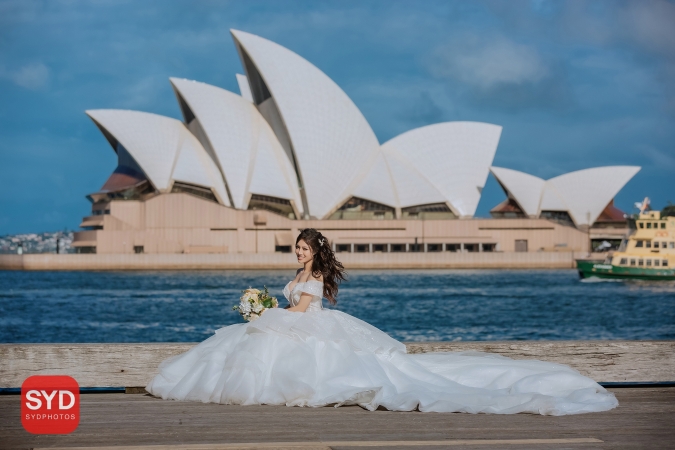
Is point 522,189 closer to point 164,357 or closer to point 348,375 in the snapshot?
point 164,357

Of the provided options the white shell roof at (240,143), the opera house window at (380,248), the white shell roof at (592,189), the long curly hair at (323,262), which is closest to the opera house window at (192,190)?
the white shell roof at (240,143)

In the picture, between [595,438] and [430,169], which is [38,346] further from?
[430,169]

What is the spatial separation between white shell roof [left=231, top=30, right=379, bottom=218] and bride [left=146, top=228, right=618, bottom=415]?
146 feet

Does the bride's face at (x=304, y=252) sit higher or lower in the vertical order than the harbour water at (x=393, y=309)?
higher

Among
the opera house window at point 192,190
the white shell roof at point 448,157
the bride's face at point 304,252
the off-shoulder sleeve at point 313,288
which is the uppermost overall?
the white shell roof at point 448,157

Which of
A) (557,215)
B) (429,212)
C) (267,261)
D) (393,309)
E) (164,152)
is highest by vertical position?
(164,152)

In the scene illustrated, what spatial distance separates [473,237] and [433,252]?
4.35 metres

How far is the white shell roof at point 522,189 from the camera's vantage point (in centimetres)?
6138

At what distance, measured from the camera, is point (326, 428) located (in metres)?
4.18

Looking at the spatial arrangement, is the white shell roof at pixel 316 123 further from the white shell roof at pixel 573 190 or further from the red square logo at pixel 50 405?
the red square logo at pixel 50 405

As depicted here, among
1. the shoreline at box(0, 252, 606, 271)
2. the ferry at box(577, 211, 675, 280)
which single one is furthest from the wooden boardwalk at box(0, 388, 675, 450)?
the shoreline at box(0, 252, 606, 271)

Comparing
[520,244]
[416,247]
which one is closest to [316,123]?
[416,247]

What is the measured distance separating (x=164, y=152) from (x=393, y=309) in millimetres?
31056

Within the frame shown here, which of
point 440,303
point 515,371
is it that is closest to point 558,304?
point 440,303
